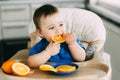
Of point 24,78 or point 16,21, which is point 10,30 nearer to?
point 16,21

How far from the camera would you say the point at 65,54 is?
3.64 ft

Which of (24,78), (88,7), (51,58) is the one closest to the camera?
(24,78)

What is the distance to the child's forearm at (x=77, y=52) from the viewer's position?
3.43 feet

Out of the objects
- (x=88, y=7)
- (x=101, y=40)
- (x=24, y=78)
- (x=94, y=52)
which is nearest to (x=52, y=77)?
(x=24, y=78)

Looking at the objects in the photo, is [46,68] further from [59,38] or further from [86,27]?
[86,27]

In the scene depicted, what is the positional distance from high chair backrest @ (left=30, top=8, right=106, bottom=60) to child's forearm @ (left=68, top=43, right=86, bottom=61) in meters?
0.20

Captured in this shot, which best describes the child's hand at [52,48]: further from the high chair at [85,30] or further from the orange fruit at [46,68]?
the high chair at [85,30]

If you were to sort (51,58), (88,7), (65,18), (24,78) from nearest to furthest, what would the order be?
(24,78) < (51,58) < (65,18) < (88,7)

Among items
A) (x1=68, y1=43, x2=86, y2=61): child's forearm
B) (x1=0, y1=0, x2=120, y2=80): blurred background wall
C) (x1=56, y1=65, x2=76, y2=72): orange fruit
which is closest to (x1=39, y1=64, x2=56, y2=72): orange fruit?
(x1=56, y1=65, x2=76, y2=72): orange fruit

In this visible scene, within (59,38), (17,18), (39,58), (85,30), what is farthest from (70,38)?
(17,18)

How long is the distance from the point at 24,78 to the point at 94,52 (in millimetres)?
437

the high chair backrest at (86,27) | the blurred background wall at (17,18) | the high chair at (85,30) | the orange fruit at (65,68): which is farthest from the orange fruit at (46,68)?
the blurred background wall at (17,18)

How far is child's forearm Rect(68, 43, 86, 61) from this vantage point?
1044 millimetres

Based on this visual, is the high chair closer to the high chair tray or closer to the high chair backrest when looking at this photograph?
the high chair backrest
